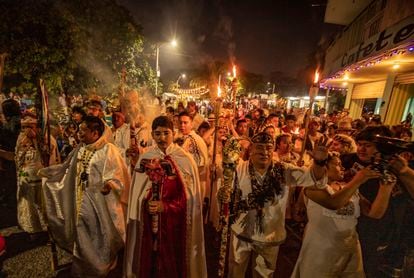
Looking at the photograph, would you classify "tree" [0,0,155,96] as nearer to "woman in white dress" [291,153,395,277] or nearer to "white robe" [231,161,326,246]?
"white robe" [231,161,326,246]

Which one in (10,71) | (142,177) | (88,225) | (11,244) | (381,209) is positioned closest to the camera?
(381,209)

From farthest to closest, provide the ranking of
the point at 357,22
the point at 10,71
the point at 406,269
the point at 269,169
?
the point at 357,22 → the point at 10,71 → the point at 269,169 → the point at 406,269

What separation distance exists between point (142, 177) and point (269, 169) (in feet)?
Answer: 5.70

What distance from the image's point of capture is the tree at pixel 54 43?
7.59 meters

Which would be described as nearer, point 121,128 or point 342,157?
point 342,157

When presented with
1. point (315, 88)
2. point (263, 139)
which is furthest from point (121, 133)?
point (315, 88)

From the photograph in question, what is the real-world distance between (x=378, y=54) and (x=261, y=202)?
7855 millimetres

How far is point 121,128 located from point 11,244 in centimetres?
320

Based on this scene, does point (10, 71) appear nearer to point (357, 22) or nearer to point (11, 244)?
point (11, 244)

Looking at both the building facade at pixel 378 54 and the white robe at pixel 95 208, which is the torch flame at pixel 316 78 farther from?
the building facade at pixel 378 54

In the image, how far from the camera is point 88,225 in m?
3.63

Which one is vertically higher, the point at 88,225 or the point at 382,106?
the point at 382,106

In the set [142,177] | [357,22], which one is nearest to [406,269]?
[142,177]

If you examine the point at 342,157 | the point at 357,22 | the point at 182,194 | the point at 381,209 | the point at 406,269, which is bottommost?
the point at 406,269
